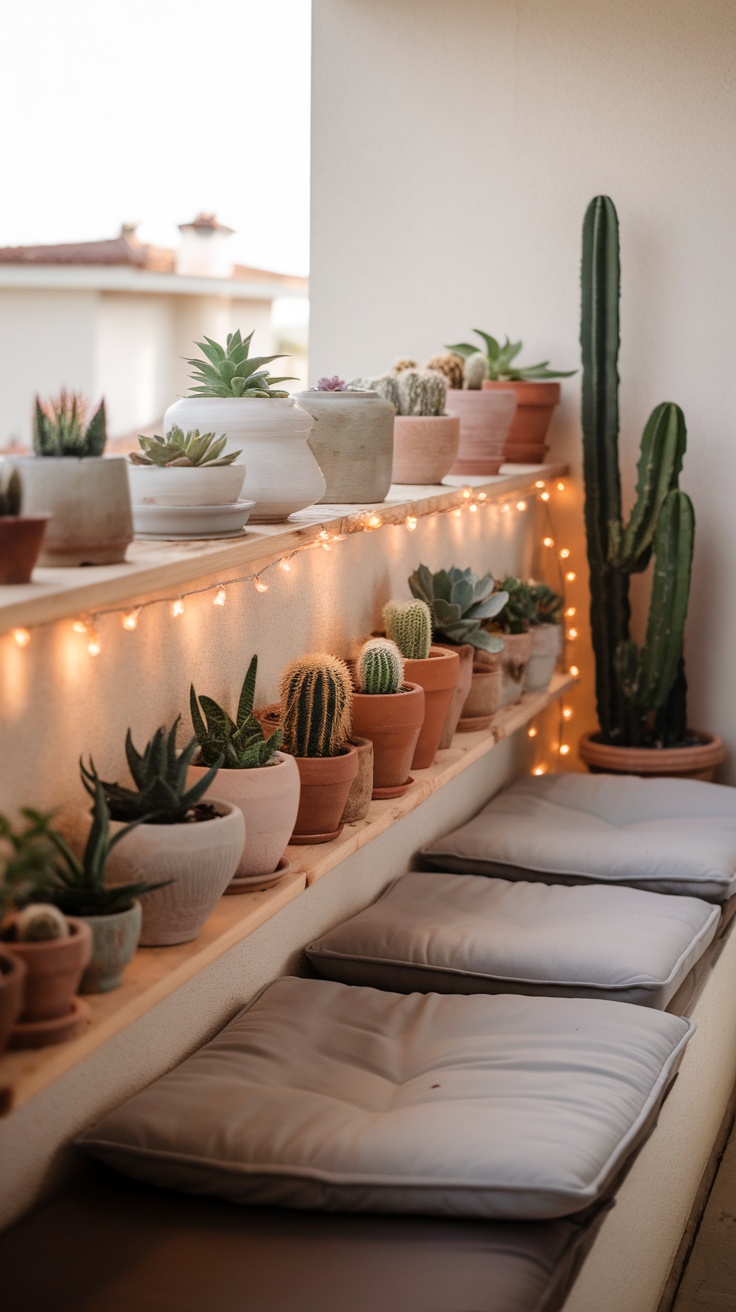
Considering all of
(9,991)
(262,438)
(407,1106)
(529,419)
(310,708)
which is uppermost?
(529,419)

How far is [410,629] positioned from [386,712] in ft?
1.00

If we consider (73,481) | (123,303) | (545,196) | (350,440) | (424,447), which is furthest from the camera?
(123,303)

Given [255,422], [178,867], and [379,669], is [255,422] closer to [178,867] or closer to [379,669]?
[379,669]

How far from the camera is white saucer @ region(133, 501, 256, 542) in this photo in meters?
1.81

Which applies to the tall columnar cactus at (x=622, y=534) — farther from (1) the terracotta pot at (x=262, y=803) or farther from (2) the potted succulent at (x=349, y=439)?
(1) the terracotta pot at (x=262, y=803)

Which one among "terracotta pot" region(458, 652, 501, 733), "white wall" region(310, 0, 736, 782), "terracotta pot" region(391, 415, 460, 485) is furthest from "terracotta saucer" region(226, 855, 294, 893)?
"white wall" region(310, 0, 736, 782)

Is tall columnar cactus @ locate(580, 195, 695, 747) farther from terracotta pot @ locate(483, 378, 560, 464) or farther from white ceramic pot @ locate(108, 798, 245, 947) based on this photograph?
white ceramic pot @ locate(108, 798, 245, 947)

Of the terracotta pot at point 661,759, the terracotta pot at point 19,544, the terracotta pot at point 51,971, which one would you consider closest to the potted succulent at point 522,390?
the terracotta pot at point 661,759

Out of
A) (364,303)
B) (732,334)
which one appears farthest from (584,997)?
(364,303)

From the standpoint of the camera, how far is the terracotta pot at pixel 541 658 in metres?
3.24

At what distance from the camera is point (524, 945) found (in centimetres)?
227

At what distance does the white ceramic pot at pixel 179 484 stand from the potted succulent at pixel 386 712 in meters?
0.50

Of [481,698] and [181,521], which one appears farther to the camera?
[481,698]

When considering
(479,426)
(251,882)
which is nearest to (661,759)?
(479,426)
